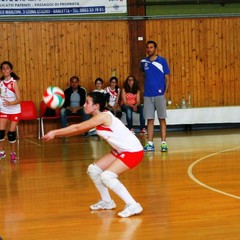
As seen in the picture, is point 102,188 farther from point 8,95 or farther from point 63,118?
point 63,118

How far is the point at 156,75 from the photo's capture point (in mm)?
10883

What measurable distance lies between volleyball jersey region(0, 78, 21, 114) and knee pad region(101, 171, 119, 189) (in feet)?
14.8

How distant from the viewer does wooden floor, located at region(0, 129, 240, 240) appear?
17.4ft

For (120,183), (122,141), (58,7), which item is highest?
(58,7)

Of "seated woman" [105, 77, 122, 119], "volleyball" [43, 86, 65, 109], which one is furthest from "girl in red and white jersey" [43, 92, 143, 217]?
"seated woman" [105, 77, 122, 119]

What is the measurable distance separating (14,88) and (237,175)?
407 centimetres

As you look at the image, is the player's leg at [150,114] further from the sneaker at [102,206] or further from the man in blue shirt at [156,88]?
the sneaker at [102,206]

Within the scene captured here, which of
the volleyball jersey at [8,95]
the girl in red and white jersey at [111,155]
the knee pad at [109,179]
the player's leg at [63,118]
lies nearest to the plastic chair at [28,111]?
the player's leg at [63,118]

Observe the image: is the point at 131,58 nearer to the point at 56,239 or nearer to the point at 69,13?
the point at 69,13

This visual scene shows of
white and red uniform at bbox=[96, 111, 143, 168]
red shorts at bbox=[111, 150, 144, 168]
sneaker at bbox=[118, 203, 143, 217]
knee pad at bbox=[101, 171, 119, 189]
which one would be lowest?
sneaker at bbox=[118, 203, 143, 217]

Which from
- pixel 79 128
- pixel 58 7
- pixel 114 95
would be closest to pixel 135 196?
pixel 79 128

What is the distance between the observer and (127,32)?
52.5 ft

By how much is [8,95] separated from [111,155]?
4.33 meters

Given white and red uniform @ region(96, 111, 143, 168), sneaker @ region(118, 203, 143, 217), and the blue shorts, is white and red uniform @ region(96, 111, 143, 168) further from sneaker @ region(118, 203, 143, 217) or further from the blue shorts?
the blue shorts
